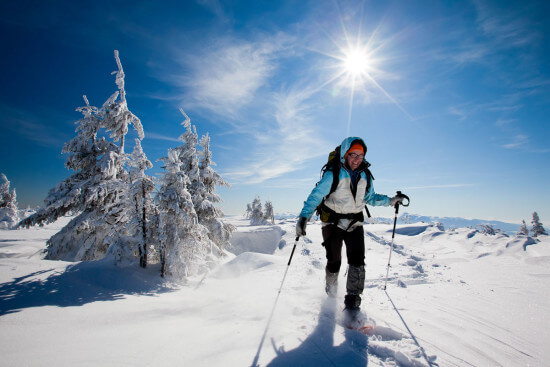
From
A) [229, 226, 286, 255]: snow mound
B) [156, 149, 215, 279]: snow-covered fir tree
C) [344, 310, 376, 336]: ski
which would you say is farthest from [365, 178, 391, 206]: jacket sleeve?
[229, 226, 286, 255]: snow mound

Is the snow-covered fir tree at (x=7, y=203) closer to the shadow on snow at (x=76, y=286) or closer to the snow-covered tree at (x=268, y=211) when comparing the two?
the snow-covered tree at (x=268, y=211)

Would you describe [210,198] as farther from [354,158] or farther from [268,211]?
[268,211]

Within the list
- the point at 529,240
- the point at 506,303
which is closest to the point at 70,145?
the point at 506,303

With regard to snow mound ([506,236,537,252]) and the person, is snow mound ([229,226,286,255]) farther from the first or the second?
the person

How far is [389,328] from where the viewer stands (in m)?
2.74

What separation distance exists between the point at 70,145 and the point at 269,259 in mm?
11466

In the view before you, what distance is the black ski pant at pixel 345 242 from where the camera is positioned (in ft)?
11.9

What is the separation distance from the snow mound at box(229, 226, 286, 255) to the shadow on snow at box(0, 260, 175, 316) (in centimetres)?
2524

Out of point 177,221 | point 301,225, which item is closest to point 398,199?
point 301,225

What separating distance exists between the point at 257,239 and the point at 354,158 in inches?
1261

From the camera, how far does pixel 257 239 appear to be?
34.2 metres

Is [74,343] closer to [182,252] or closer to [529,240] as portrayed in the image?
[182,252]

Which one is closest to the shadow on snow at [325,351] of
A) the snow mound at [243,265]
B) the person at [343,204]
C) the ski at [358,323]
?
the ski at [358,323]

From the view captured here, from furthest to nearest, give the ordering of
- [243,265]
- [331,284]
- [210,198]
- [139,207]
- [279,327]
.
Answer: [210,198] → [243,265] → [139,207] → [331,284] → [279,327]
